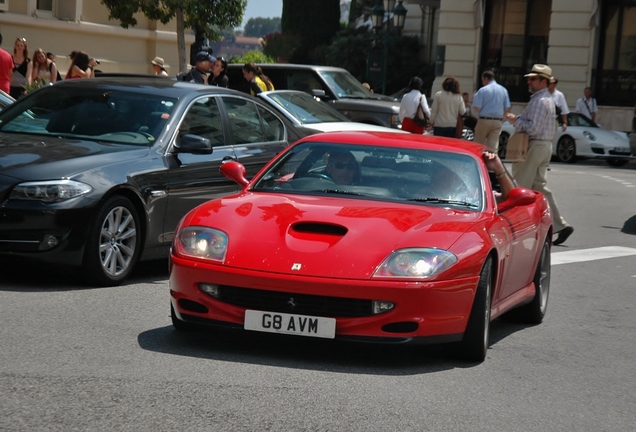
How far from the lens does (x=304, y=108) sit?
59.1 feet

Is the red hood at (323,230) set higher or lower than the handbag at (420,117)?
higher

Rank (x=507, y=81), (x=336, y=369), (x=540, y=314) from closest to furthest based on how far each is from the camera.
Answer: (x=336, y=369)
(x=540, y=314)
(x=507, y=81)

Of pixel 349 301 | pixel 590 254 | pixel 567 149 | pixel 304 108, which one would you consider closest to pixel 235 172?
pixel 349 301

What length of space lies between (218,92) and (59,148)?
1.92 meters

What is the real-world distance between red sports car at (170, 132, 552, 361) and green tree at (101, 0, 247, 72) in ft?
64.9

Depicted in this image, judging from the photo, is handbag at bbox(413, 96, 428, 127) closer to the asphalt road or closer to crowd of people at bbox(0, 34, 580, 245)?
crowd of people at bbox(0, 34, 580, 245)

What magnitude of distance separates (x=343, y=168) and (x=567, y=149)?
82.2ft

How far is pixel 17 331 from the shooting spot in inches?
283

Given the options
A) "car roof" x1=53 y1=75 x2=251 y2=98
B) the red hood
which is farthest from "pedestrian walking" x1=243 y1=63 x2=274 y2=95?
the red hood

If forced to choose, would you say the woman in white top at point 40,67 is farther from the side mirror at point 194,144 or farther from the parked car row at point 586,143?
the parked car row at point 586,143

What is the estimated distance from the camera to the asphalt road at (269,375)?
5.46 metres

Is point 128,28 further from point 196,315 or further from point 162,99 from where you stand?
point 196,315

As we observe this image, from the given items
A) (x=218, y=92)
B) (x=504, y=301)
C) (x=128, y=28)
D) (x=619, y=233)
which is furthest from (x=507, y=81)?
(x=504, y=301)

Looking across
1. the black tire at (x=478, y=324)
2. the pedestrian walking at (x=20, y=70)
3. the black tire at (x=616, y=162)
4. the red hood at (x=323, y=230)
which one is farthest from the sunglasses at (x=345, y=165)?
the black tire at (x=616, y=162)
